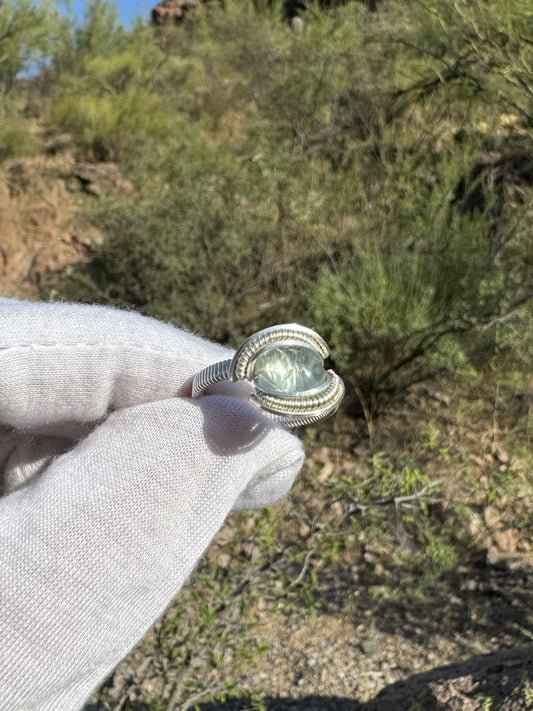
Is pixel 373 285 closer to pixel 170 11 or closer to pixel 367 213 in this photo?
pixel 367 213

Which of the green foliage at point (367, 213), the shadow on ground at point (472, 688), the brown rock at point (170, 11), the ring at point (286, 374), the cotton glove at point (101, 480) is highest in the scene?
the ring at point (286, 374)

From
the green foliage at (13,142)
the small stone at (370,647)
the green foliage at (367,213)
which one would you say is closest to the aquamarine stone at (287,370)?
the small stone at (370,647)

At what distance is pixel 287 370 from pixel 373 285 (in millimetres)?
3244

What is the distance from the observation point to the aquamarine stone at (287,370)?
0.82 m

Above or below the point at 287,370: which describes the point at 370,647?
below

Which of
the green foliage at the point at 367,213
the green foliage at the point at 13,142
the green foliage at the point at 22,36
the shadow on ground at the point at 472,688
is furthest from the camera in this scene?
the green foliage at the point at 22,36

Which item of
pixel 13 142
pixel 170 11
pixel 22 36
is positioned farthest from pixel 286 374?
pixel 170 11

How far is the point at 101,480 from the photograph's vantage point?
0.84m

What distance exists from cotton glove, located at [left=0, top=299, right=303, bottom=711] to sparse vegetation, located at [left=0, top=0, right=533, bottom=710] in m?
1.06

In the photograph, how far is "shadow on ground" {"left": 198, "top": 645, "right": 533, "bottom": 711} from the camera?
158 centimetres

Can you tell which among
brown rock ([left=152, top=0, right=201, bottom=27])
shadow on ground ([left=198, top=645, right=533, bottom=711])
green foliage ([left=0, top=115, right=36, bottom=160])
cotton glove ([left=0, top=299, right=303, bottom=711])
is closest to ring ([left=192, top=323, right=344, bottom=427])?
cotton glove ([left=0, top=299, right=303, bottom=711])

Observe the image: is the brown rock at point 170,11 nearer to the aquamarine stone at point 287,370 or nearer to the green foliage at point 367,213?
the green foliage at point 367,213

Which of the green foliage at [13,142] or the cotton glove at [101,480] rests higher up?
the cotton glove at [101,480]

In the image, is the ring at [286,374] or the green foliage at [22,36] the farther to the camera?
the green foliage at [22,36]
